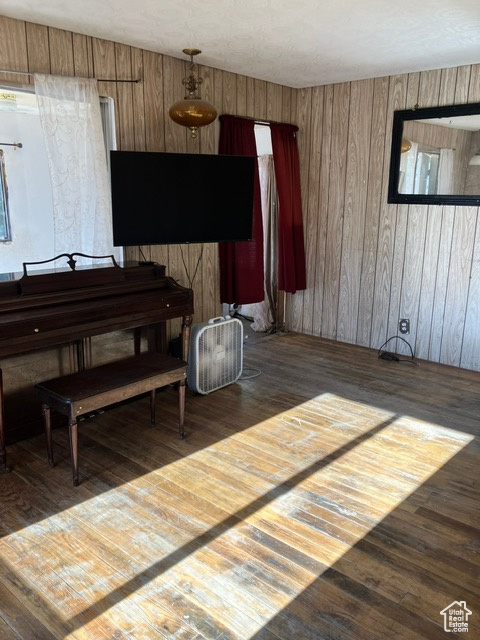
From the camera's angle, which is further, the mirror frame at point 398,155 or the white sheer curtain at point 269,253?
the white sheer curtain at point 269,253

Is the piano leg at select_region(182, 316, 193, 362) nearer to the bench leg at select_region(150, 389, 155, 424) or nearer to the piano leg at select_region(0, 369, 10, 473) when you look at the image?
the bench leg at select_region(150, 389, 155, 424)

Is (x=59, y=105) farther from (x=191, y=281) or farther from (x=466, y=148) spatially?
(x=466, y=148)

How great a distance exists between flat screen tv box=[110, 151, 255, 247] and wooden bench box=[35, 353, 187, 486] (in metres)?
0.89

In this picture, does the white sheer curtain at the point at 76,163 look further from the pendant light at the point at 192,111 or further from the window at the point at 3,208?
the window at the point at 3,208

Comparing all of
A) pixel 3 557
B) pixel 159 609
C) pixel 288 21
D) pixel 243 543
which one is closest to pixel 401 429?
pixel 243 543

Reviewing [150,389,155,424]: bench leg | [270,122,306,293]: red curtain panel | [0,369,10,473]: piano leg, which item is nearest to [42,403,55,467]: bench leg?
[0,369,10,473]: piano leg

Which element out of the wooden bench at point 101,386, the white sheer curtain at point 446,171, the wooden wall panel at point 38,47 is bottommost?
the wooden bench at point 101,386

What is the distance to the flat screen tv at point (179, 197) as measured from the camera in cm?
333

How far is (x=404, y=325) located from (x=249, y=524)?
2942 mm

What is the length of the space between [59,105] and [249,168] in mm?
1378

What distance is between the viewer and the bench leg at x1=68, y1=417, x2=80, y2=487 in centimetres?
252

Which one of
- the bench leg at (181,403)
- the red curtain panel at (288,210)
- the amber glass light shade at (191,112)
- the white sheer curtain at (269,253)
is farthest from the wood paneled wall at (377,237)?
the bench leg at (181,403)

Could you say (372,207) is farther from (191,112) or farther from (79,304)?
(79,304)

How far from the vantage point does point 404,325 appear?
4.71 meters
